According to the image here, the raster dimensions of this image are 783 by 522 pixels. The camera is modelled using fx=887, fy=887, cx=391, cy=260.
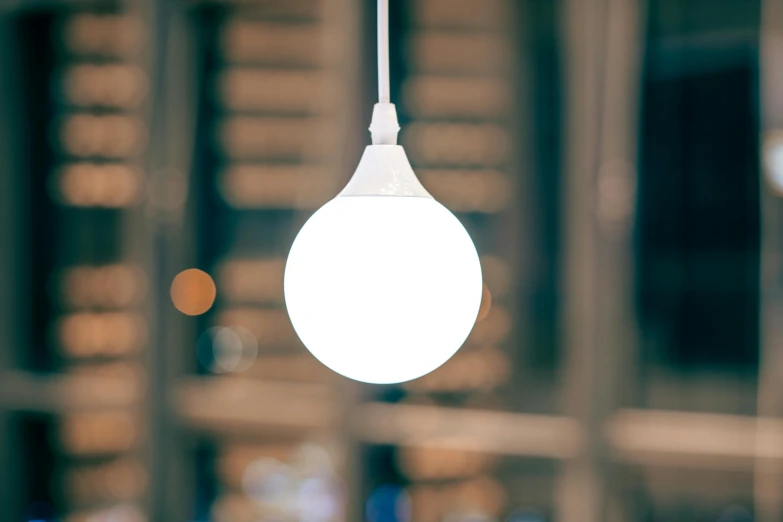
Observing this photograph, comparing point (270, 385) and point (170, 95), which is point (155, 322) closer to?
point (270, 385)

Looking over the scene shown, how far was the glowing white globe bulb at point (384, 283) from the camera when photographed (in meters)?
0.74

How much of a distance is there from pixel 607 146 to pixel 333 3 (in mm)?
1016

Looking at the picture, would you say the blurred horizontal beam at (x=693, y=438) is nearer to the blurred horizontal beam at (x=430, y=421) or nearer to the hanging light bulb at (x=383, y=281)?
the blurred horizontal beam at (x=430, y=421)

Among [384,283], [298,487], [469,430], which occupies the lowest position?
[298,487]

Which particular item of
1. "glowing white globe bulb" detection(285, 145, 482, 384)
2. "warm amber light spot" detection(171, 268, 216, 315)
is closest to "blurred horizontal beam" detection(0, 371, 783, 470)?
"warm amber light spot" detection(171, 268, 216, 315)

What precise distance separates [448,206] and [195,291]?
98 centimetres

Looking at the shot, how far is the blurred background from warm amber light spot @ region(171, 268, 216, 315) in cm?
1

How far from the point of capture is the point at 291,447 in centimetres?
306

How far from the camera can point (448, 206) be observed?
9.42ft

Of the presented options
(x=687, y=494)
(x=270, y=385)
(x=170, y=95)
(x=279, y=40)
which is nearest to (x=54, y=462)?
(x=270, y=385)

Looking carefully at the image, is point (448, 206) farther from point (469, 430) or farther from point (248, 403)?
point (248, 403)

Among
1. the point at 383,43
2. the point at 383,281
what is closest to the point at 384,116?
the point at 383,43

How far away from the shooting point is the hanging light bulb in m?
0.74

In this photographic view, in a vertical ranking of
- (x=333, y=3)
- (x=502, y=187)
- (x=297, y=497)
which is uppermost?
(x=333, y=3)
